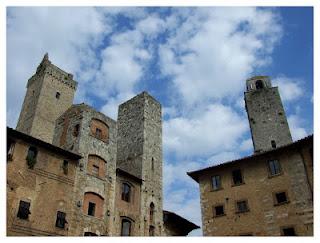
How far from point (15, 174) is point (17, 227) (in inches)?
125

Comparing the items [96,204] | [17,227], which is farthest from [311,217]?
[17,227]

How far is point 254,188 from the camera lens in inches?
1030

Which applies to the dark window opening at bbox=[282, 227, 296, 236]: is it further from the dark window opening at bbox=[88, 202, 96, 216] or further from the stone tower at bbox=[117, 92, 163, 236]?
the dark window opening at bbox=[88, 202, 96, 216]

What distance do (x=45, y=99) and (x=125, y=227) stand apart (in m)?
26.7

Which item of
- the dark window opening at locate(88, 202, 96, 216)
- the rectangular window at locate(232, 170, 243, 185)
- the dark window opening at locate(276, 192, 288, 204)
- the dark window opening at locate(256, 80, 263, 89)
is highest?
the dark window opening at locate(256, 80, 263, 89)

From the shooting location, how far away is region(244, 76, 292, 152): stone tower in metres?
36.9

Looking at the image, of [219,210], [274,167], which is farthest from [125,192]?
[274,167]

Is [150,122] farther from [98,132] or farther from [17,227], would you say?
[17,227]

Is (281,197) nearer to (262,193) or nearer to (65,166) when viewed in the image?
(262,193)

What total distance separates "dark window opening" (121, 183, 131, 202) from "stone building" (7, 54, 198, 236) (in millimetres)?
88

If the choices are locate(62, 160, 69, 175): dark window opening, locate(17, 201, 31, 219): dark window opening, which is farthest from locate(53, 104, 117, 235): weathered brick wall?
locate(17, 201, 31, 219): dark window opening

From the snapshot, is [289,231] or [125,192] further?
[125,192]

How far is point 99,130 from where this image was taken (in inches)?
1091

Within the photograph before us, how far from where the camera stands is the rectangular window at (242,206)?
84.6 ft
